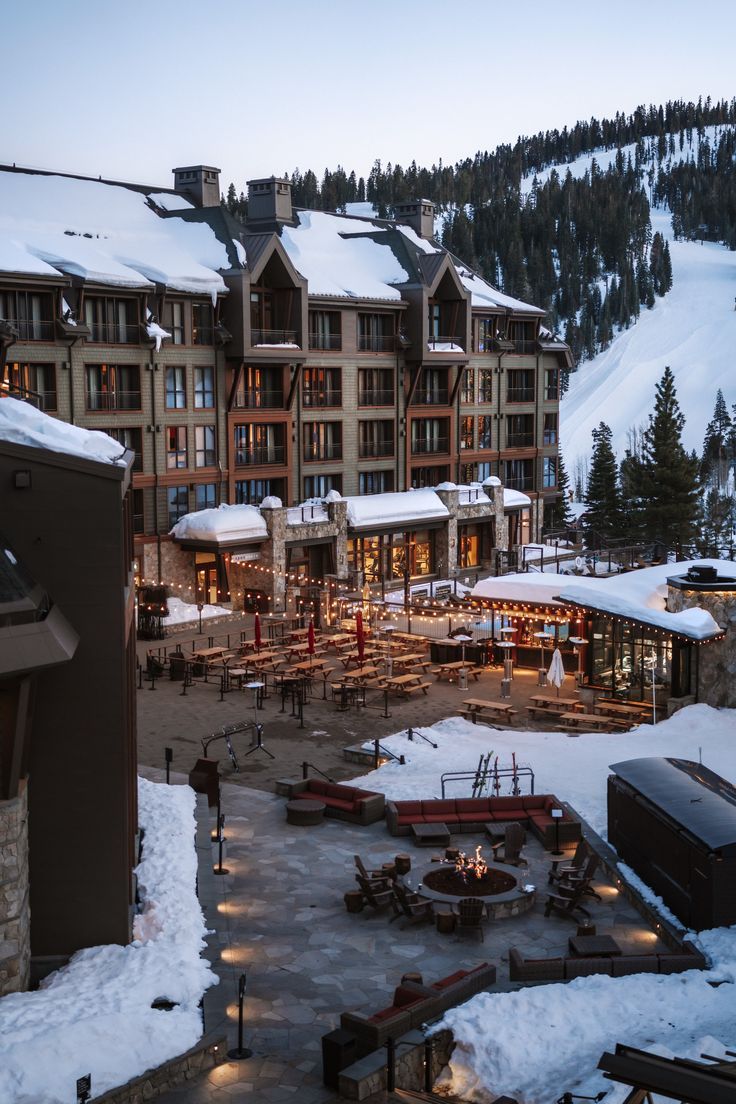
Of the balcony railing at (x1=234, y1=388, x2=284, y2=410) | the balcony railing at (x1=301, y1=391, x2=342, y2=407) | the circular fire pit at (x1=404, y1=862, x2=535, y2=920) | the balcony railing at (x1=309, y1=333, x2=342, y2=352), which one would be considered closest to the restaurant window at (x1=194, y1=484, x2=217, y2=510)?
the balcony railing at (x1=234, y1=388, x2=284, y2=410)

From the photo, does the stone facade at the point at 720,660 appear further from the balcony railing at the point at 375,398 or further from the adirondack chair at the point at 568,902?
the balcony railing at the point at 375,398

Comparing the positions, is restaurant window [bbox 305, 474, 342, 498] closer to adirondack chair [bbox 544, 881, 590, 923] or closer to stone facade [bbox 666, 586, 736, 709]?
stone facade [bbox 666, 586, 736, 709]

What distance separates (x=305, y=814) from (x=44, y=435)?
1007cm

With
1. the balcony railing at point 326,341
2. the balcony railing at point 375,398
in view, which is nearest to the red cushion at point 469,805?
the balcony railing at point 326,341

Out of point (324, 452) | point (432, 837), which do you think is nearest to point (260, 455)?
point (324, 452)

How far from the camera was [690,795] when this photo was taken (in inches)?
750

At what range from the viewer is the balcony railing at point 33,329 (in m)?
41.3

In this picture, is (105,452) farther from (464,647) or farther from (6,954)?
(464,647)

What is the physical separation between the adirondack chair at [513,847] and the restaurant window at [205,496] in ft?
98.3

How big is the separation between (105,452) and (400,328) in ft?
137

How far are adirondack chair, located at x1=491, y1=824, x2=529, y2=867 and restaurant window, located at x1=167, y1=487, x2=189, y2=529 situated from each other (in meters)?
29.0

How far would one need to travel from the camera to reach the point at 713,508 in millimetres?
97188

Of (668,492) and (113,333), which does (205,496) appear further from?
(668,492)

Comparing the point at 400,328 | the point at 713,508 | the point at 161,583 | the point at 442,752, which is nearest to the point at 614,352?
the point at 713,508
